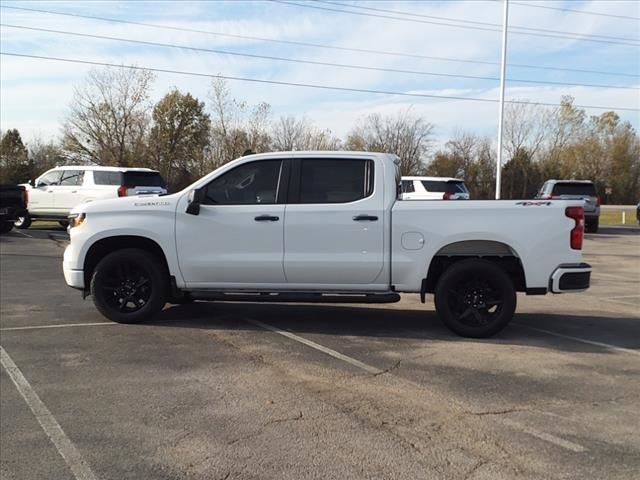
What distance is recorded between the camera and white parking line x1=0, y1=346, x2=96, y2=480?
3623 mm

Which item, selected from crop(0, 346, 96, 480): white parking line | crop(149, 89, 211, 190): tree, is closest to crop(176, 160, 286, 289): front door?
crop(0, 346, 96, 480): white parking line

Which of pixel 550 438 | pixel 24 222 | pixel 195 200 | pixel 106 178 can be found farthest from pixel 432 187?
pixel 550 438

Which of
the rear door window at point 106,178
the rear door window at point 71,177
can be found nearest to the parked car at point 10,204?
the rear door window at point 71,177

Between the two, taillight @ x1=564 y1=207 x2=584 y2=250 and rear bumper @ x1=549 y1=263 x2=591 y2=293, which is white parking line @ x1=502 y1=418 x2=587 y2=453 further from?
taillight @ x1=564 y1=207 x2=584 y2=250

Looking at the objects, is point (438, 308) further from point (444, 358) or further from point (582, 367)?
point (582, 367)

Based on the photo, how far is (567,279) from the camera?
6.61m

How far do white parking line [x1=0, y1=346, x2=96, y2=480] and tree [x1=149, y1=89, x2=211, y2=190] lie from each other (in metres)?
46.2

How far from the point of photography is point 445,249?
266 inches

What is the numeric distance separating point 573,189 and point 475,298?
65.0 feet

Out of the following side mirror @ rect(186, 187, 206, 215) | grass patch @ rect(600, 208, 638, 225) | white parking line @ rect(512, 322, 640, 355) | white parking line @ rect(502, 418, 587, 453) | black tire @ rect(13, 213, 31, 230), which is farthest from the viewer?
grass patch @ rect(600, 208, 638, 225)

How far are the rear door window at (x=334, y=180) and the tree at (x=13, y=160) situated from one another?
186 ft

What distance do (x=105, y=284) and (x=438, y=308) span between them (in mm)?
3928

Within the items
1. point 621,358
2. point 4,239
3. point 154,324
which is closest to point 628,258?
point 621,358

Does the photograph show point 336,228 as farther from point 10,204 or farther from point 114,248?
point 10,204
